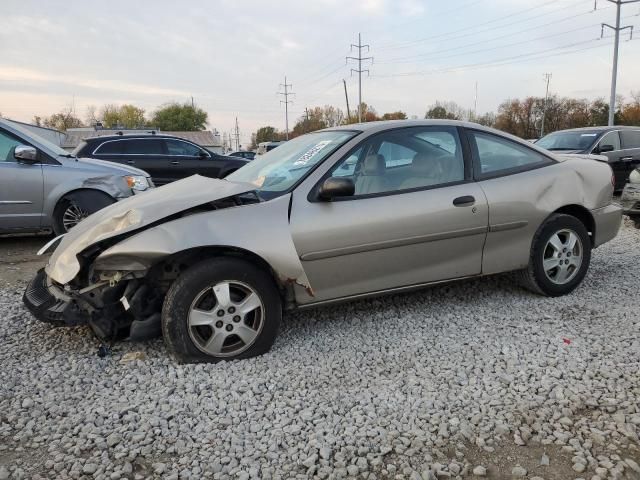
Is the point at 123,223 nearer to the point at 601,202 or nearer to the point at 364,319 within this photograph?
the point at 364,319

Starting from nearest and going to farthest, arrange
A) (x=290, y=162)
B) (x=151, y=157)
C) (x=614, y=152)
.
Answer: (x=290, y=162) < (x=614, y=152) < (x=151, y=157)

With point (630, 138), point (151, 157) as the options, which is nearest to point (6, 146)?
point (151, 157)

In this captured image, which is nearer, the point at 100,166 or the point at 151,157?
the point at 100,166

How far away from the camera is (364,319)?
401 cm

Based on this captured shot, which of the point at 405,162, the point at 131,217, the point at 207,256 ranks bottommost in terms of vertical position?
the point at 207,256

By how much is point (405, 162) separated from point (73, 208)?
4664 mm

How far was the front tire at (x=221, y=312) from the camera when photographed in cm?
314

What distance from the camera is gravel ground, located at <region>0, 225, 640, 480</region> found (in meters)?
2.34

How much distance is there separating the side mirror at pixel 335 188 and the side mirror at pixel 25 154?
468cm

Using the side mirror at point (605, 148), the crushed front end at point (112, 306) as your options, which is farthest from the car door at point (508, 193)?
the side mirror at point (605, 148)

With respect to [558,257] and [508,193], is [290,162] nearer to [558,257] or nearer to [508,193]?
[508,193]

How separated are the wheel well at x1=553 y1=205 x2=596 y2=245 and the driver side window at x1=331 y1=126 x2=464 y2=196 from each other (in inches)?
45.3

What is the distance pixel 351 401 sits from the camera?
2.84m

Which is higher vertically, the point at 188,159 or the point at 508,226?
the point at 188,159
